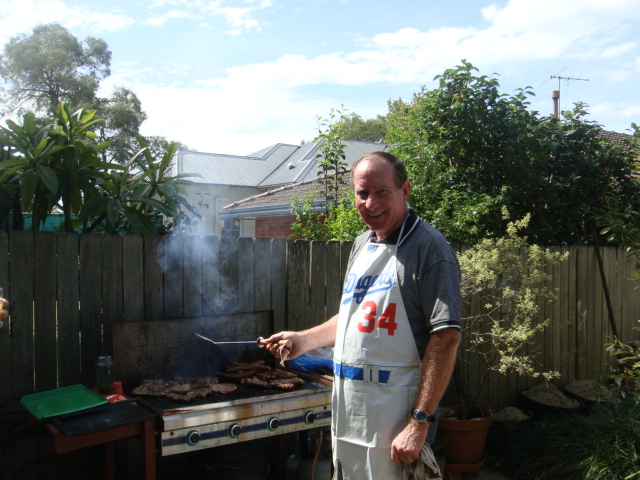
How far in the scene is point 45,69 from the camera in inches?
870

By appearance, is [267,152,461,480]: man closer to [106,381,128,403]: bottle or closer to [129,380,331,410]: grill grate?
[129,380,331,410]: grill grate

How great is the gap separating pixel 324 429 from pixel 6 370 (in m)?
2.26

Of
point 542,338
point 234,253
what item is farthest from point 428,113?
point 234,253

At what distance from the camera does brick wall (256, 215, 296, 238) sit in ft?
49.9

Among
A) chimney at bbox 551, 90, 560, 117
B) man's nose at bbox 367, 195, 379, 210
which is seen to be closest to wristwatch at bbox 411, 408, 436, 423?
man's nose at bbox 367, 195, 379, 210

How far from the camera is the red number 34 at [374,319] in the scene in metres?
2.22

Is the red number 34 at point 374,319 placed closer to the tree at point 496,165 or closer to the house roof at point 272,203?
the tree at point 496,165

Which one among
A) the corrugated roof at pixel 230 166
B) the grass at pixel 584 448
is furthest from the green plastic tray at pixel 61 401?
the corrugated roof at pixel 230 166

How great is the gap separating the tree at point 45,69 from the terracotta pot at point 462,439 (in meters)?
21.6

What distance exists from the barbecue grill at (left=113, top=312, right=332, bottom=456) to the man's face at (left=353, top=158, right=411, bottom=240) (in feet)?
4.68

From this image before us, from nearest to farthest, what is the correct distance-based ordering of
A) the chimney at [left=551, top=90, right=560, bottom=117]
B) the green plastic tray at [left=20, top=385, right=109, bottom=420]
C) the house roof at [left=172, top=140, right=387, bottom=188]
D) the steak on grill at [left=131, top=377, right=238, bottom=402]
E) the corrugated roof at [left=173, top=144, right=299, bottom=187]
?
the green plastic tray at [left=20, top=385, right=109, bottom=420] → the steak on grill at [left=131, top=377, right=238, bottom=402] → the house roof at [left=172, top=140, right=387, bottom=188] → the corrugated roof at [left=173, top=144, right=299, bottom=187] → the chimney at [left=551, top=90, right=560, bottom=117]

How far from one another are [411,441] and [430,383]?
25 centimetres

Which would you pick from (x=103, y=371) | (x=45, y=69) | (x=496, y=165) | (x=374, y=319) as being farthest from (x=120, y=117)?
(x=374, y=319)

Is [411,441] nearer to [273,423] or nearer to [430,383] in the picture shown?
[430,383]
